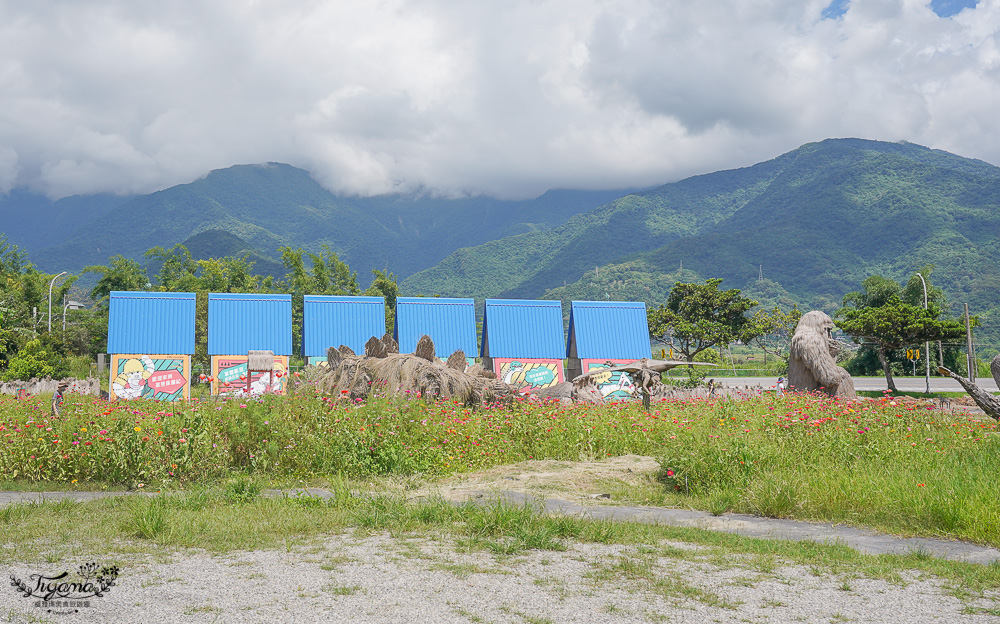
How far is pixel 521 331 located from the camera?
2592 centimetres

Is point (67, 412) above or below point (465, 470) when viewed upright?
above

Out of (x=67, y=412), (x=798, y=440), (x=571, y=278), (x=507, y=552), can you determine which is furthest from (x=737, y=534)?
(x=571, y=278)

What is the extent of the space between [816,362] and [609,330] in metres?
9.54

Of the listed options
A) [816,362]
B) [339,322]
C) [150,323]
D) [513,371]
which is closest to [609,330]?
[513,371]

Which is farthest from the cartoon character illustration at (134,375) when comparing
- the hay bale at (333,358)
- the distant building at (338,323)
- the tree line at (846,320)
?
the tree line at (846,320)

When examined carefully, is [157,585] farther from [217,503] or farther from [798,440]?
[798,440]

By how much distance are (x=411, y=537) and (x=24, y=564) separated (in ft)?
9.15

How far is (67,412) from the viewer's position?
9.81m

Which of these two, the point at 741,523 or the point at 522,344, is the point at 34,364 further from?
the point at 741,523

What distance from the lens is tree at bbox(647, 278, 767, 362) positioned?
39906 millimetres

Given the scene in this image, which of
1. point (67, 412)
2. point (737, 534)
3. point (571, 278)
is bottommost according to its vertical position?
point (737, 534)

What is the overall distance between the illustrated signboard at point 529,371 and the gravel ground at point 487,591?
63.5ft

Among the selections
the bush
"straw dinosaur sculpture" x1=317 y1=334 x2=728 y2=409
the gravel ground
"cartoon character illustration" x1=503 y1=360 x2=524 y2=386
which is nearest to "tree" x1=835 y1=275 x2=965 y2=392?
"cartoon character illustration" x1=503 y1=360 x2=524 y2=386

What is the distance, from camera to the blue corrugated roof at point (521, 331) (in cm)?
2555
